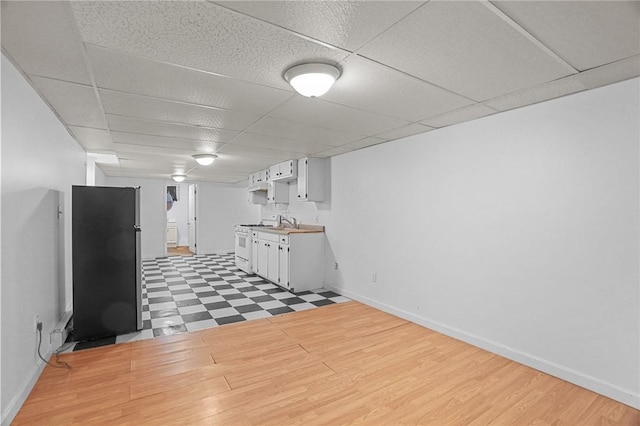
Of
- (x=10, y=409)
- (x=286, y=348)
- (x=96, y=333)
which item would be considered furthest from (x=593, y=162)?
(x=96, y=333)

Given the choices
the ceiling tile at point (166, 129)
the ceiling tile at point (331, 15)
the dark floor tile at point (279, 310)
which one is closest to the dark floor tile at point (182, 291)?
the dark floor tile at point (279, 310)

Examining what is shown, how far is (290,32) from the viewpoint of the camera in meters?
1.61

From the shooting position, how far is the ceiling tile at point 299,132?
10.8 ft

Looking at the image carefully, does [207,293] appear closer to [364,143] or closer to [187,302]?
[187,302]

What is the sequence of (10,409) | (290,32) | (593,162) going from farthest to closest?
1. (593,162)
2. (10,409)
3. (290,32)

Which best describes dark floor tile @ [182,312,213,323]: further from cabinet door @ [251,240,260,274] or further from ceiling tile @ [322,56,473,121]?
ceiling tile @ [322,56,473,121]

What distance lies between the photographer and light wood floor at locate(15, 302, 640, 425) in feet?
6.51

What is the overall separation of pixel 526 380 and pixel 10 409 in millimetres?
3532

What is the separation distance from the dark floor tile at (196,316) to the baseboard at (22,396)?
53.6 inches

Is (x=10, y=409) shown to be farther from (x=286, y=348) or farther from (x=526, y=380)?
(x=526, y=380)

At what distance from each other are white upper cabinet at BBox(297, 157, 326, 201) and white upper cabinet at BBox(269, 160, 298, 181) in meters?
0.20

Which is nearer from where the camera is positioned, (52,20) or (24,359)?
(52,20)

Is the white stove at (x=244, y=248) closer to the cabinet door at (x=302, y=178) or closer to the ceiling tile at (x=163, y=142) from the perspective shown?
the cabinet door at (x=302, y=178)

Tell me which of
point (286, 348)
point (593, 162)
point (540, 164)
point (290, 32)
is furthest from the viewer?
point (286, 348)
